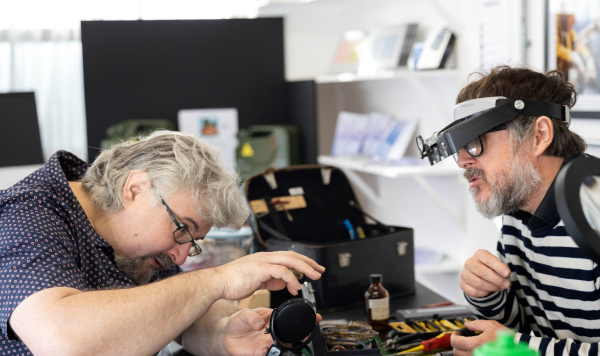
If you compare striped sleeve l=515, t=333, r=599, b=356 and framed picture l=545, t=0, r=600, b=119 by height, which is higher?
framed picture l=545, t=0, r=600, b=119

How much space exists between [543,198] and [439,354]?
46cm

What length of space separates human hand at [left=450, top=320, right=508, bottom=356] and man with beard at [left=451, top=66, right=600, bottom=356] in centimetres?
2

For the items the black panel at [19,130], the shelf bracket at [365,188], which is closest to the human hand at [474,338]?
the shelf bracket at [365,188]

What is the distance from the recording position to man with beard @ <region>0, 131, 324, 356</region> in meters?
1.03

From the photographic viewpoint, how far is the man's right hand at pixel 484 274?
1.35 m

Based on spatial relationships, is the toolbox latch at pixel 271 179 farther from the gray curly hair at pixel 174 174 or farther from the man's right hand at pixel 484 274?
the man's right hand at pixel 484 274

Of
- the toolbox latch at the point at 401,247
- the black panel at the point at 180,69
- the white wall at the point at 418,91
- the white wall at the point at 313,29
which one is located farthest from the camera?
the white wall at the point at 313,29

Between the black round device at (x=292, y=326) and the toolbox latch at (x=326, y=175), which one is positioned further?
the toolbox latch at (x=326, y=175)

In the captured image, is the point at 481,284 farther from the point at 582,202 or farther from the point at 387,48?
the point at 387,48

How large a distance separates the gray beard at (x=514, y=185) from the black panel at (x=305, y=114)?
2512 mm

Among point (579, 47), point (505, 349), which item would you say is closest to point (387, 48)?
point (579, 47)

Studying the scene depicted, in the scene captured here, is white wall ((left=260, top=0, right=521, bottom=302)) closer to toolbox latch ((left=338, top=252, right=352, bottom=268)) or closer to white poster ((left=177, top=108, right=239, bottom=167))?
white poster ((left=177, top=108, right=239, bottom=167))

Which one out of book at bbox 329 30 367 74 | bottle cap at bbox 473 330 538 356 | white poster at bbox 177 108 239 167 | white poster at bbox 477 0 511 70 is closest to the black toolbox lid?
white poster at bbox 477 0 511 70

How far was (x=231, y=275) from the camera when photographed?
122 cm
